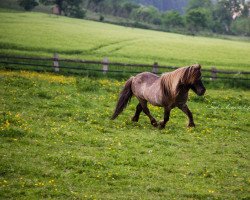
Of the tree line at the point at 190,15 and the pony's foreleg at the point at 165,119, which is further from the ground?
the tree line at the point at 190,15

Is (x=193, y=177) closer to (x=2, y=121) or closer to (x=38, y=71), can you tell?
(x=2, y=121)

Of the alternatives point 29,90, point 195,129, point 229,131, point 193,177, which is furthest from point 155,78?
point 29,90

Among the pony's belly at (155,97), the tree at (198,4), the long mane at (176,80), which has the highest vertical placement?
the tree at (198,4)

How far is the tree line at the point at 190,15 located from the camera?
114 metres

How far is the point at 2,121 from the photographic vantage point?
1182 cm

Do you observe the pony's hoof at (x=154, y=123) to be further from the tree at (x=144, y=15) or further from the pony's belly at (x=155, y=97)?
the tree at (x=144, y=15)

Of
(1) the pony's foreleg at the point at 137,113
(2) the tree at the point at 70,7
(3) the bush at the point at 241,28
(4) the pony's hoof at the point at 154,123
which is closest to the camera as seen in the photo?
(4) the pony's hoof at the point at 154,123

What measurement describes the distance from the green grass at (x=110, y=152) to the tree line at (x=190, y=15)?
89.1 meters

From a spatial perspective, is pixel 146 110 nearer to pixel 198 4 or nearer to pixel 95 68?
pixel 95 68

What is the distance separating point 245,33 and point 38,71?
126 metres

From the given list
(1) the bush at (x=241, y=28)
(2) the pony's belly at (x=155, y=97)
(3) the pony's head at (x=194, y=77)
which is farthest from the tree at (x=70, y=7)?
(3) the pony's head at (x=194, y=77)

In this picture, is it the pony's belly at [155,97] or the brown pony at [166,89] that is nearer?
the brown pony at [166,89]

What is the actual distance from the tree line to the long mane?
91.3 meters

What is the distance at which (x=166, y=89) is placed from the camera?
12.3 meters
